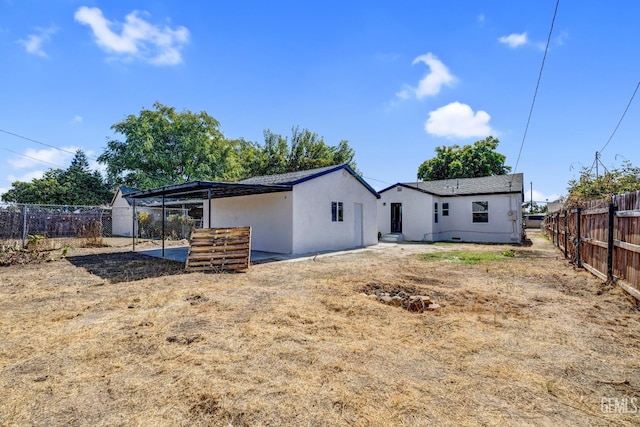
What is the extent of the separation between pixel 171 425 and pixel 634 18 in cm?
1151

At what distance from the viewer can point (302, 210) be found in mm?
11781

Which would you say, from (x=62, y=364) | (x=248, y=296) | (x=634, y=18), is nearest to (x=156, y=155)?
(x=248, y=296)

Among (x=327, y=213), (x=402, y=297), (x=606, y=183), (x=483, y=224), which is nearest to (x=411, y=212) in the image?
(x=483, y=224)

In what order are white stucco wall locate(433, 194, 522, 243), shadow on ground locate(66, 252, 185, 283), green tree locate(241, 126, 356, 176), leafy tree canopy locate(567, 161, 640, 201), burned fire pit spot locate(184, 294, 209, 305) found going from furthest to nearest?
green tree locate(241, 126, 356, 176)
white stucco wall locate(433, 194, 522, 243)
leafy tree canopy locate(567, 161, 640, 201)
shadow on ground locate(66, 252, 185, 283)
burned fire pit spot locate(184, 294, 209, 305)

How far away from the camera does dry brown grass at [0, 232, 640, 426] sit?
2.31m

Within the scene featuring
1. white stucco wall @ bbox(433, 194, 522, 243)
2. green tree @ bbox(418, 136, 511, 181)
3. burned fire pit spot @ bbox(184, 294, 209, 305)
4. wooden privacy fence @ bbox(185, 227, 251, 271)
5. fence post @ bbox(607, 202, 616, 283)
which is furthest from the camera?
green tree @ bbox(418, 136, 511, 181)

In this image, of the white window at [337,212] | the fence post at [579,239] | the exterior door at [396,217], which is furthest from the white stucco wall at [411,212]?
the fence post at [579,239]

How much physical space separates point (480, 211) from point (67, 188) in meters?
37.9

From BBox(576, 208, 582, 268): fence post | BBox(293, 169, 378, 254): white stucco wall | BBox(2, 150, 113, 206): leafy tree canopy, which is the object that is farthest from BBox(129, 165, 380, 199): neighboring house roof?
BBox(2, 150, 113, 206): leafy tree canopy

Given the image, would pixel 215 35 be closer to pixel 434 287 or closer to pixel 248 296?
pixel 248 296

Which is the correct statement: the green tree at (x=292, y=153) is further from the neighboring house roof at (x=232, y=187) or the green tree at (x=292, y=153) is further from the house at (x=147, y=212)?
the neighboring house roof at (x=232, y=187)

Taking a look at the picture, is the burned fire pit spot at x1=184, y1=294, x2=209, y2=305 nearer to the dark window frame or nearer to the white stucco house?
the white stucco house

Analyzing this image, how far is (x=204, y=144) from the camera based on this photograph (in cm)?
2855

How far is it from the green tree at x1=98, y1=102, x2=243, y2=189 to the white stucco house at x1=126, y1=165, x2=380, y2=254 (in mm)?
14881
